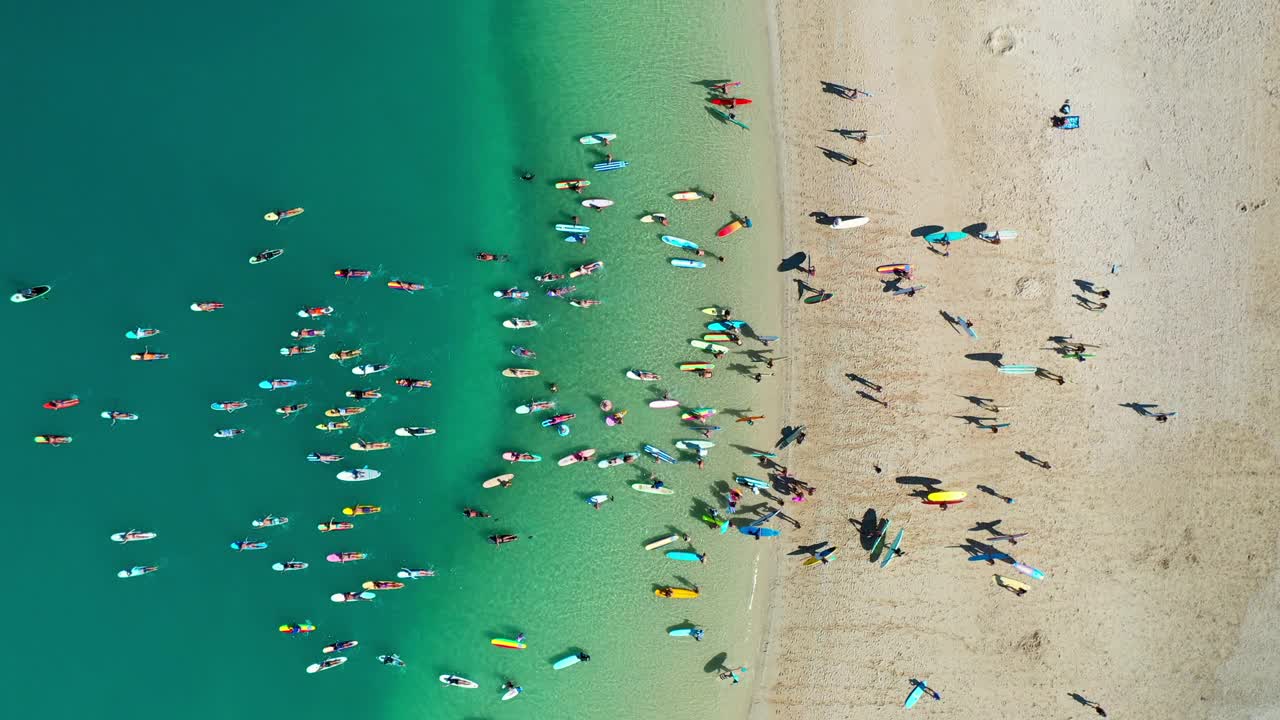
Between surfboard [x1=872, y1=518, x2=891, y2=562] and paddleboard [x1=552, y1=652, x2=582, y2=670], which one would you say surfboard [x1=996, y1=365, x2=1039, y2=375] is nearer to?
surfboard [x1=872, y1=518, x2=891, y2=562]

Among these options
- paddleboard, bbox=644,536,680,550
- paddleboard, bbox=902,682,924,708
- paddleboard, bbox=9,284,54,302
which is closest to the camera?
paddleboard, bbox=9,284,54,302

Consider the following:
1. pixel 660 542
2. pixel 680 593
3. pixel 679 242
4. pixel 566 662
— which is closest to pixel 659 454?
pixel 660 542

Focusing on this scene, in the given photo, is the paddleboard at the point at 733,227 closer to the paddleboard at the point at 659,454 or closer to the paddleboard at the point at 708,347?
the paddleboard at the point at 708,347

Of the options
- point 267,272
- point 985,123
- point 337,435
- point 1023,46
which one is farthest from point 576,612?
point 1023,46

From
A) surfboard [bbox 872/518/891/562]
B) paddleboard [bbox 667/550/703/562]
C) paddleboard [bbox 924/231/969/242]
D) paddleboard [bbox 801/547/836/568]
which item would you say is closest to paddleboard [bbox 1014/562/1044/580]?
surfboard [bbox 872/518/891/562]

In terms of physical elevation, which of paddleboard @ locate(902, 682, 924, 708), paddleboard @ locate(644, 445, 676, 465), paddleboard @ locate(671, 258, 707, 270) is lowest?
paddleboard @ locate(902, 682, 924, 708)

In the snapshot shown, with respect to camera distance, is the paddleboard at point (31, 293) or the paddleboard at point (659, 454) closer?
the paddleboard at point (31, 293)

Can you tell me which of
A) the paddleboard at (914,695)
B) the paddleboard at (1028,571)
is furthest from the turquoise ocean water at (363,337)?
the paddleboard at (1028,571)
